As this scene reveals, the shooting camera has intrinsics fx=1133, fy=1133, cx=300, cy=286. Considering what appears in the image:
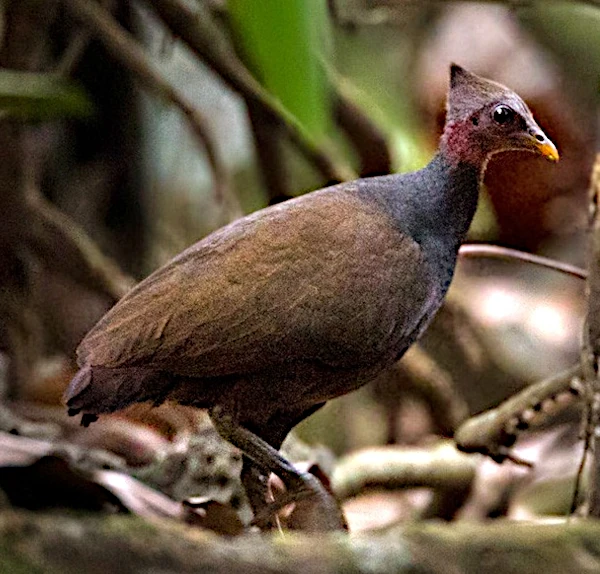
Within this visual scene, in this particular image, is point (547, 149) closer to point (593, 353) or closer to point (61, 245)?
point (593, 353)

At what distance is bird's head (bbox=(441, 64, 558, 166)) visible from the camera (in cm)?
106

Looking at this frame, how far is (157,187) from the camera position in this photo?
8.97 feet

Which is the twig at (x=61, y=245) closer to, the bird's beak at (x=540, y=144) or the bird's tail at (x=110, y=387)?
the bird's tail at (x=110, y=387)

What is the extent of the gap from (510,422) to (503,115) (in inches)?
20.9

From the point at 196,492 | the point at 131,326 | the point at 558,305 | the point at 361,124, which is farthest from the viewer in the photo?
the point at 558,305

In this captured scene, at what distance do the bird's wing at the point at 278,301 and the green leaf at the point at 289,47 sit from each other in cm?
39

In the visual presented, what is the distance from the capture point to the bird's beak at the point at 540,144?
1.05 meters

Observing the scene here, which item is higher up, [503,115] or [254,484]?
[503,115]

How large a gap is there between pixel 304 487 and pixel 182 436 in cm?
76

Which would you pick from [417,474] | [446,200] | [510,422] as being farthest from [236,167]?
[446,200]

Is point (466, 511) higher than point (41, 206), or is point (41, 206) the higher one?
point (41, 206)

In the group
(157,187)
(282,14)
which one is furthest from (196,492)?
(157,187)

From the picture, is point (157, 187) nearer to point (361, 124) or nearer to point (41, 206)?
point (41, 206)

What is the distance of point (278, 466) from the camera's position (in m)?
1.07
